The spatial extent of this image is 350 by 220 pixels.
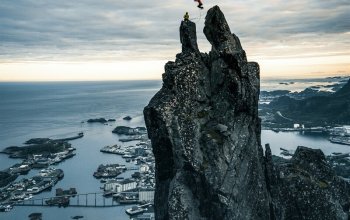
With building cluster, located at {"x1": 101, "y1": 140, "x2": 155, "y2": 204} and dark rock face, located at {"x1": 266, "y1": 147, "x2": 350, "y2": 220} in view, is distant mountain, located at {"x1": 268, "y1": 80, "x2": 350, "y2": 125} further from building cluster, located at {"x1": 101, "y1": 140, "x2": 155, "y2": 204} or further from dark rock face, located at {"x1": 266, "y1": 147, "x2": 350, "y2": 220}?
dark rock face, located at {"x1": 266, "y1": 147, "x2": 350, "y2": 220}

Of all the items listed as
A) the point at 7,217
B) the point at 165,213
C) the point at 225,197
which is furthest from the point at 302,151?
the point at 7,217

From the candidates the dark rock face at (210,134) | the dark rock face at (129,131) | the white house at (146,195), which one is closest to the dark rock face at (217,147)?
the dark rock face at (210,134)

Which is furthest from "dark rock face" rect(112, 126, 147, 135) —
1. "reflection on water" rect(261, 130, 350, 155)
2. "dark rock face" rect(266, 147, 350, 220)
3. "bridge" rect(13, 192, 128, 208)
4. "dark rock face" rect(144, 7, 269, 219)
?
"dark rock face" rect(144, 7, 269, 219)

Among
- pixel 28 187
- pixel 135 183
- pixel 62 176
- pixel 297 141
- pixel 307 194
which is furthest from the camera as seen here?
pixel 297 141

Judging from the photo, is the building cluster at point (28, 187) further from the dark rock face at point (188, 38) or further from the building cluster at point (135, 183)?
the dark rock face at point (188, 38)

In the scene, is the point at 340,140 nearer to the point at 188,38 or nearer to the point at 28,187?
the point at 28,187

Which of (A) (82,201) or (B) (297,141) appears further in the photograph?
(B) (297,141)

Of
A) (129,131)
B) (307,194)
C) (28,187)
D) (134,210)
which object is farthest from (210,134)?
(129,131)
